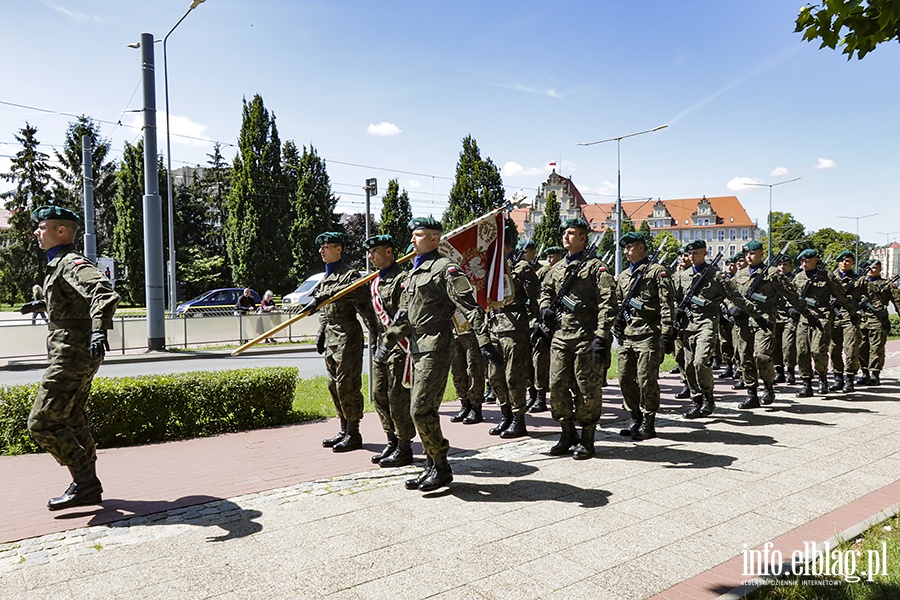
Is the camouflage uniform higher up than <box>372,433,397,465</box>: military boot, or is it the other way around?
the camouflage uniform

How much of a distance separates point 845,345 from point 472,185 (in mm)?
33600

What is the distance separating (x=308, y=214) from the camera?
1774 inches

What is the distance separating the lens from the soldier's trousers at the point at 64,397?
15.9 feet

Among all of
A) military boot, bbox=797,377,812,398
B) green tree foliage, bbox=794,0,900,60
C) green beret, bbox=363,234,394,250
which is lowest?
military boot, bbox=797,377,812,398

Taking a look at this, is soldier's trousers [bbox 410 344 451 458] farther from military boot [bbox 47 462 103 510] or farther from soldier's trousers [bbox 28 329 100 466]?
military boot [bbox 47 462 103 510]

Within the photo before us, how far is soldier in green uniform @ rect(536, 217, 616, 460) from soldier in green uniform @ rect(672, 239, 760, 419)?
2553 mm

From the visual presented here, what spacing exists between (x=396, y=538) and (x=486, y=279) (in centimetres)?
343

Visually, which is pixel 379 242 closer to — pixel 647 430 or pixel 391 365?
pixel 391 365

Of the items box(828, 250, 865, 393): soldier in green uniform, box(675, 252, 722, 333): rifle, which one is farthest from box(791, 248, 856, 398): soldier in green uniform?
box(675, 252, 722, 333): rifle

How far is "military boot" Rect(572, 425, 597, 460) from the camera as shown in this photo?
6.46 m

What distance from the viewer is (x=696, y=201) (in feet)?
399

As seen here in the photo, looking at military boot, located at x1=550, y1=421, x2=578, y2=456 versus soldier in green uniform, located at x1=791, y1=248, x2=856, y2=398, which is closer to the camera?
military boot, located at x1=550, y1=421, x2=578, y2=456

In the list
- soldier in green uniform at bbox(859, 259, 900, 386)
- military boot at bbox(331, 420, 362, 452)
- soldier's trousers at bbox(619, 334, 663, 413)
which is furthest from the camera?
soldier in green uniform at bbox(859, 259, 900, 386)

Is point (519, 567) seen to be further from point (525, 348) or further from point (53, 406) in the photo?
point (525, 348)
